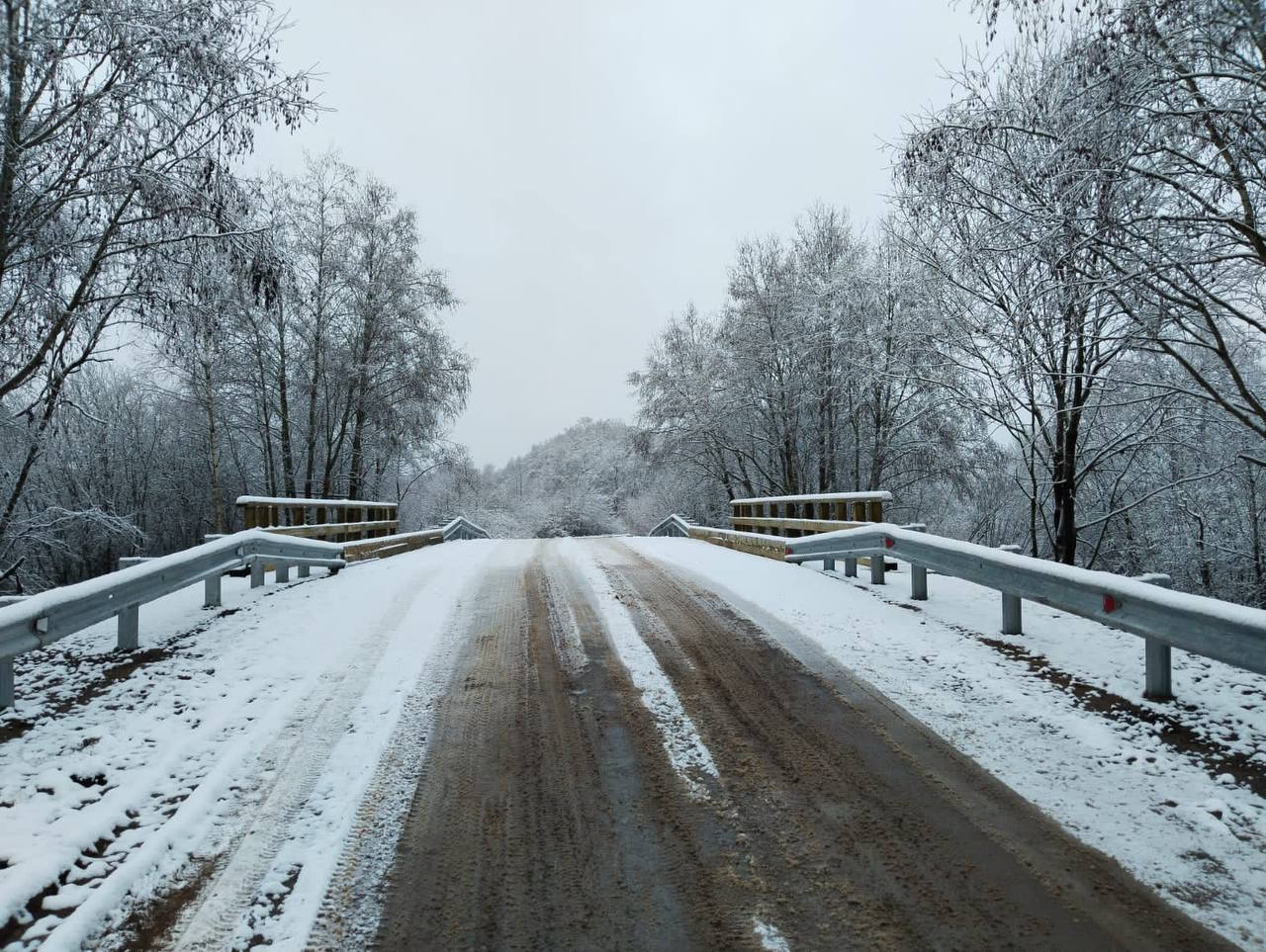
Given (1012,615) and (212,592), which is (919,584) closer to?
(1012,615)

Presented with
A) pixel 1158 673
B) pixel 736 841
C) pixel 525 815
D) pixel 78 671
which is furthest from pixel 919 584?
pixel 78 671

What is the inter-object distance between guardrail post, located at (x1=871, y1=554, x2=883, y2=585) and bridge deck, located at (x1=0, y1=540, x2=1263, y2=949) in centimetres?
254

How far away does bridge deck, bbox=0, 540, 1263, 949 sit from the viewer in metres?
2.02

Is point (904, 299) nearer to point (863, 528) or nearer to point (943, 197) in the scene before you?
point (943, 197)

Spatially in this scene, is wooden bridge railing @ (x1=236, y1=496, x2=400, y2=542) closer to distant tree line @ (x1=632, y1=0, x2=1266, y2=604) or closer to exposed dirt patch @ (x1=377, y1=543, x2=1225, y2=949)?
exposed dirt patch @ (x1=377, y1=543, x2=1225, y2=949)

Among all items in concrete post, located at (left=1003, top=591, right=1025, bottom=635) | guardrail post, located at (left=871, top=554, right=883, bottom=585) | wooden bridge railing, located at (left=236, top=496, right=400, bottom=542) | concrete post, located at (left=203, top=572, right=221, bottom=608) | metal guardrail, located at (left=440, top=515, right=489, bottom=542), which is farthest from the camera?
metal guardrail, located at (left=440, top=515, right=489, bottom=542)

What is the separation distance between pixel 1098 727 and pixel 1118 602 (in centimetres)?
82

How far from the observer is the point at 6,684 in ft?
12.1

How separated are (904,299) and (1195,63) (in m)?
12.0

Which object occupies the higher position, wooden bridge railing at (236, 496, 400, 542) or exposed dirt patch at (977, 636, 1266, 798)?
wooden bridge railing at (236, 496, 400, 542)

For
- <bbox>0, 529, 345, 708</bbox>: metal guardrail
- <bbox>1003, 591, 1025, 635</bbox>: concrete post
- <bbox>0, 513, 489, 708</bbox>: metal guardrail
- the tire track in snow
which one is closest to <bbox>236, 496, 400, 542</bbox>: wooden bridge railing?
<bbox>0, 513, 489, 708</bbox>: metal guardrail

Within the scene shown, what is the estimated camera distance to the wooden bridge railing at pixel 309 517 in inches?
320

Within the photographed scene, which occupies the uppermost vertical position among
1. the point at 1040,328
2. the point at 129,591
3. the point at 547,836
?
the point at 1040,328

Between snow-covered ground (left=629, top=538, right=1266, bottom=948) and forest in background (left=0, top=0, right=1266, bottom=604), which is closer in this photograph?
snow-covered ground (left=629, top=538, right=1266, bottom=948)
